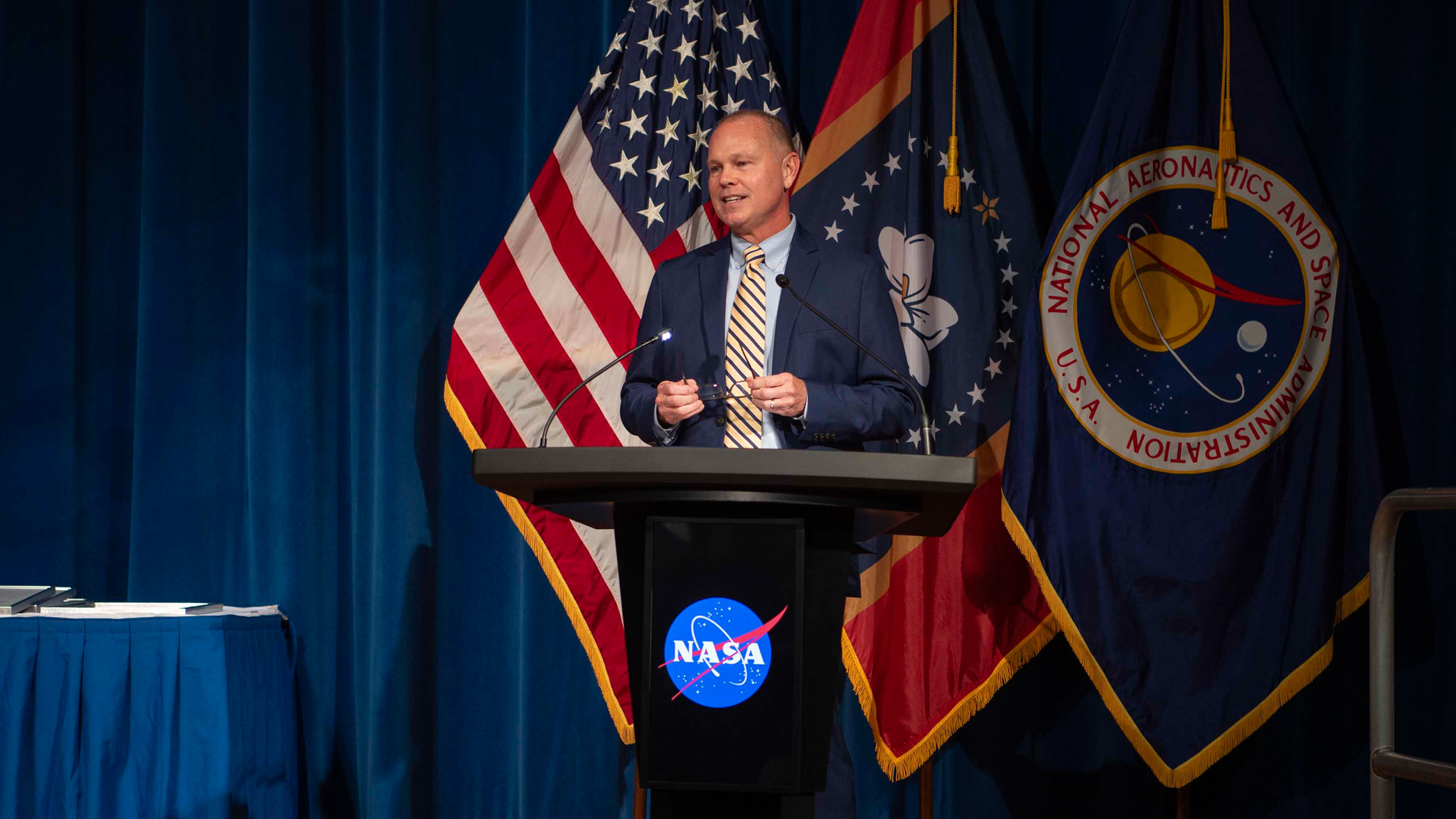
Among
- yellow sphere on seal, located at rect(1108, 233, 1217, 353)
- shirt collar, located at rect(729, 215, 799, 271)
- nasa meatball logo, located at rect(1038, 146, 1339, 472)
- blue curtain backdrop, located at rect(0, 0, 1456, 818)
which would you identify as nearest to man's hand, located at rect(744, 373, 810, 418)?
shirt collar, located at rect(729, 215, 799, 271)

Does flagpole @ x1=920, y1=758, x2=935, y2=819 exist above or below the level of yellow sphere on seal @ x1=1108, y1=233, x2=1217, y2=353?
below

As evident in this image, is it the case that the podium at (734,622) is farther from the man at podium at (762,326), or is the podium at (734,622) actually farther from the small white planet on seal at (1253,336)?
the small white planet on seal at (1253,336)

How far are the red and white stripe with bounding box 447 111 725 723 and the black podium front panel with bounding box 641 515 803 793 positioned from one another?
4.62ft

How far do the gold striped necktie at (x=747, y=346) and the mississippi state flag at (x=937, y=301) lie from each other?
2.38 feet

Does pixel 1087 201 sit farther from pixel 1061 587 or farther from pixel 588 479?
pixel 588 479

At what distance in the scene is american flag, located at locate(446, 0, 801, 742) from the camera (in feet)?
8.89

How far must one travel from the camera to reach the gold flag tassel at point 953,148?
2506 millimetres

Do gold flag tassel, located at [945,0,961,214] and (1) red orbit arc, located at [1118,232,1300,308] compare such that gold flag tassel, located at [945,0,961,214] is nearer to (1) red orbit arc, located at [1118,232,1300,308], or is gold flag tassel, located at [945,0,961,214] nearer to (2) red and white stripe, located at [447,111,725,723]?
(1) red orbit arc, located at [1118,232,1300,308]

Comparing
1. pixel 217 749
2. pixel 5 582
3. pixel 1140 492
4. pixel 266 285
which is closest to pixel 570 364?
pixel 266 285

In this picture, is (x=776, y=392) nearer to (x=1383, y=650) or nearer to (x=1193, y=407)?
(x=1383, y=650)

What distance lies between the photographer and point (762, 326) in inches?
74.0

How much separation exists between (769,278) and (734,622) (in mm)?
829

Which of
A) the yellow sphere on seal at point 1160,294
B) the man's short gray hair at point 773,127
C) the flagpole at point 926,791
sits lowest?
the flagpole at point 926,791

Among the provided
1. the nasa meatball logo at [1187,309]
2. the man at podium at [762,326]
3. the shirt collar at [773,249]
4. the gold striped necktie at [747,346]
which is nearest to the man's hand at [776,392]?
the man at podium at [762,326]
